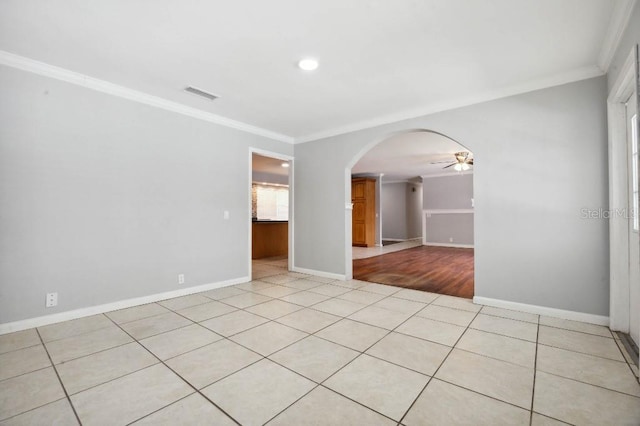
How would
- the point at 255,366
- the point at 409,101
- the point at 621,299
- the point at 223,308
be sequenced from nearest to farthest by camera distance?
the point at 255,366
the point at 621,299
the point at 223,308
the point at 409,101

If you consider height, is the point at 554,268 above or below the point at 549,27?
below

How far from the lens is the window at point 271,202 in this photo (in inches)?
376

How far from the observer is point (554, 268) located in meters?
2.99

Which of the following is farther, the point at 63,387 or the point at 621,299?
the point at 621,299

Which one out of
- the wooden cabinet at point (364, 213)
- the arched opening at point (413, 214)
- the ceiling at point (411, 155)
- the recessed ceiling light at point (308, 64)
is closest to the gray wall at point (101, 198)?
the recessed ceiling light at point (308, 64)

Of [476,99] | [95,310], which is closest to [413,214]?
[476,99]

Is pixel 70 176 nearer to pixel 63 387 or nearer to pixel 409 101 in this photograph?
pixel 63 387

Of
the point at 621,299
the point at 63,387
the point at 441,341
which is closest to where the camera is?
the point at 63,387

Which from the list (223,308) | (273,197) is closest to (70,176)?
(223,308)

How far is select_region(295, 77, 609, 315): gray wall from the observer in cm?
282

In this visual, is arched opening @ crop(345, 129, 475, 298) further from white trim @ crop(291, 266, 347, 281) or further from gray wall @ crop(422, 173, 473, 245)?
white trim @ crop(291, 266, 347, 281)

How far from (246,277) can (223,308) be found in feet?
4.27

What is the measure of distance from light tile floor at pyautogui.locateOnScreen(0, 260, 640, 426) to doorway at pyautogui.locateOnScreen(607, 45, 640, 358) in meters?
0.29

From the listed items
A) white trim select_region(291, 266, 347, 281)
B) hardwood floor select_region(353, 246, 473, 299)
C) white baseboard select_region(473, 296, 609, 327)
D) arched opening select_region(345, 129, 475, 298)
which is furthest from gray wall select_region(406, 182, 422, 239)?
white baseboard select_region(473, 296, 609, 327)
